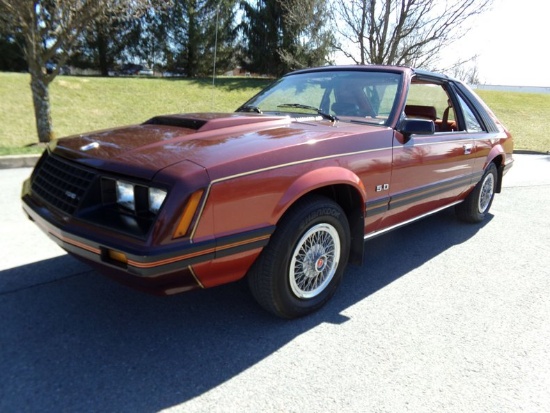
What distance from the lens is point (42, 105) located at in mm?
8523

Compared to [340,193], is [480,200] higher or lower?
lower

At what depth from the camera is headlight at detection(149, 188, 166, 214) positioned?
1985 mm

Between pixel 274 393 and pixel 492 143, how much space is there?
400cm

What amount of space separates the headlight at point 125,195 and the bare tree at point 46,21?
23.2 feet

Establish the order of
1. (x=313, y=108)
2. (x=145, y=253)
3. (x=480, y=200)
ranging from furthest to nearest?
A: (x=480, y=200)
(x=313, y=108)
(x=145, y=253)

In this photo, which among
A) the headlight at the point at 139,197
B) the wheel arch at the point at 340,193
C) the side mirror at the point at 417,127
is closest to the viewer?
the headlight at the point at 139,197

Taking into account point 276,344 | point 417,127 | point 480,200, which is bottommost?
point 276,344

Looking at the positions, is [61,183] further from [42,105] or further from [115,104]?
[115,104]

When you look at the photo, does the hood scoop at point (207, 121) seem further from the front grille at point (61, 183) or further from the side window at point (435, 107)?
the side window at point (435, 107)

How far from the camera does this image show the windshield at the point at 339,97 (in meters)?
3.31

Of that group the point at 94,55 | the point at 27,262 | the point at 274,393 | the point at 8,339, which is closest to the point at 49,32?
the point at 27,262

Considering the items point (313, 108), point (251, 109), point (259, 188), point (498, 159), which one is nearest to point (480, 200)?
point (498, 159)

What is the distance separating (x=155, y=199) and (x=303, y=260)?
1043mm

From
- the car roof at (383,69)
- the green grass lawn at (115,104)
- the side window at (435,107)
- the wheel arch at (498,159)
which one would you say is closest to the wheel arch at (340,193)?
the car roof at (383,69)
